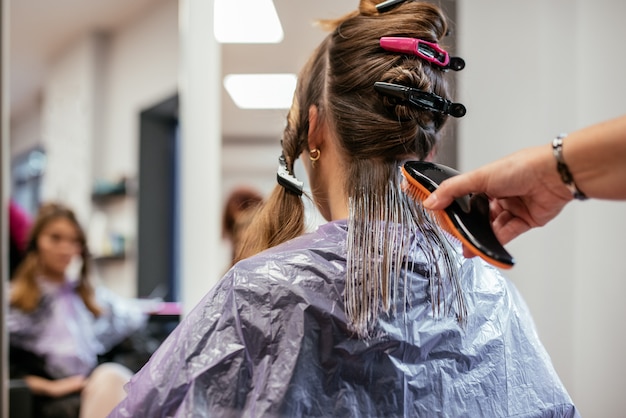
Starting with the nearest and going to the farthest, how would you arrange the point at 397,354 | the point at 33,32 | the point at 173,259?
the point at 397,354 < the point at 173,259 < the point at 33,32

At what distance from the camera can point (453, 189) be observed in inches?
33.1

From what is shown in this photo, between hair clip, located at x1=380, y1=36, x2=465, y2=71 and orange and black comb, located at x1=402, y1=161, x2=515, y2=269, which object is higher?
hair clip, located at x1=380, y1=36, x2=465, y2=71

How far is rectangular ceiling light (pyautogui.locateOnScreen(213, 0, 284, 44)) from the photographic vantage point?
6.91 ft

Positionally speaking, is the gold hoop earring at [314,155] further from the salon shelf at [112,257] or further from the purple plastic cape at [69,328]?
the salon shelf at [112,257]

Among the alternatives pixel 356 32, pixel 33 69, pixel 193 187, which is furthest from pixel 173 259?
pixel 356 32

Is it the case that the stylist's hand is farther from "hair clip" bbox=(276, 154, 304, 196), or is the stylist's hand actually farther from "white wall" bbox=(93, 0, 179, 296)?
"white wall" bbox=(93, 0, 179, 296)

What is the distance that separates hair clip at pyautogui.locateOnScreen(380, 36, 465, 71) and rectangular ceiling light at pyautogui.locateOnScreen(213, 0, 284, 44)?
3.11 feet

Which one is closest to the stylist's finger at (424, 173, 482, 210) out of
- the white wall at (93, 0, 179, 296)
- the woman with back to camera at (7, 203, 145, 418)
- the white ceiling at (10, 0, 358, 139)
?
the white ceiling at (10, 0, 358, 139)

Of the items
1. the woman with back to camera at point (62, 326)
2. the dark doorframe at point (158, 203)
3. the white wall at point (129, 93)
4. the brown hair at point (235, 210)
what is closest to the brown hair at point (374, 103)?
the brown hair at point (235, 210)

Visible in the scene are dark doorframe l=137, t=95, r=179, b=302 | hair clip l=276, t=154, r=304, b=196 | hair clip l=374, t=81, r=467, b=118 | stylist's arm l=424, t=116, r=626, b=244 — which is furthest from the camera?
dark doorframe l=137, t=95, r=179, b=302

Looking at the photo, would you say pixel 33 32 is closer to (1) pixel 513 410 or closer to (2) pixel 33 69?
(2) pixel 33 69

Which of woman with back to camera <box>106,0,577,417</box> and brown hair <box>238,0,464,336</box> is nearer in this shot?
woman with back to camera <box>106,0,577,417</box>

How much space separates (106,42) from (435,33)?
3.23 metres

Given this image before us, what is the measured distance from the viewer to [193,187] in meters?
2.30
